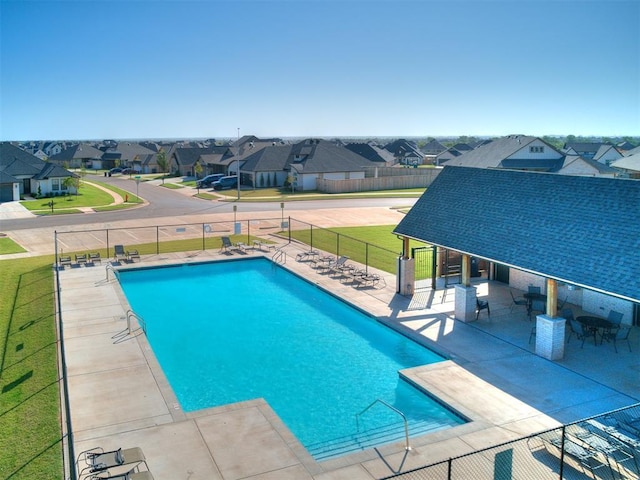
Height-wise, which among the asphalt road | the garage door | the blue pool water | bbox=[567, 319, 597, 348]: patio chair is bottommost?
the blue pool water

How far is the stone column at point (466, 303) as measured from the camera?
21344mm

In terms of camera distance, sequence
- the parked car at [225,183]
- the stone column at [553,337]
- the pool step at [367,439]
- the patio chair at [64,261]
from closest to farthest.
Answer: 1. the pool step at [367,439]
2. the stone column at [553,337]
3. the patio chair at [64,261]
4. the parked car at [225,183]

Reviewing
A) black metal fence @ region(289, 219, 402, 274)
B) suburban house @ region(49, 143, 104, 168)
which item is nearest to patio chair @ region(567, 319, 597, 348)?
black metal fence @ region(289, 219, 402, 274)

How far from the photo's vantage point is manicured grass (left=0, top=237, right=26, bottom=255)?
35.4m

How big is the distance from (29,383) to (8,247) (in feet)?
77.6

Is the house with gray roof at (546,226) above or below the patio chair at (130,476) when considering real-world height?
above

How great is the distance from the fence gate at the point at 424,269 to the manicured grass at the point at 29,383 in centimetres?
1545

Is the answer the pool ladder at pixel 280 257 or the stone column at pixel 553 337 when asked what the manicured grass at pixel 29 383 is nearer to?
the pool ladder at pixel 280 257

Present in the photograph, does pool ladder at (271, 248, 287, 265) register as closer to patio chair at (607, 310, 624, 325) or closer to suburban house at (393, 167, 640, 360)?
suburban house at (393, 167, 640, 360)

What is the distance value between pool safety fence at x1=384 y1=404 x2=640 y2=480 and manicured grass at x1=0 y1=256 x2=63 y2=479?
768 cm

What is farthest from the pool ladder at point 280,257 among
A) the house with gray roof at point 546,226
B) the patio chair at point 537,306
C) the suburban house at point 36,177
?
the suburban house at point 36,177

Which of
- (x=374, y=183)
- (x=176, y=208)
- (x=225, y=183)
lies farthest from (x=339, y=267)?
(x=225, y=183)

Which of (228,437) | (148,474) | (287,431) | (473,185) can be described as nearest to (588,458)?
(287,431)

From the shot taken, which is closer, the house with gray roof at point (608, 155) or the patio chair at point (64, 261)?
Answer: the patio chair at point (64, 261)
